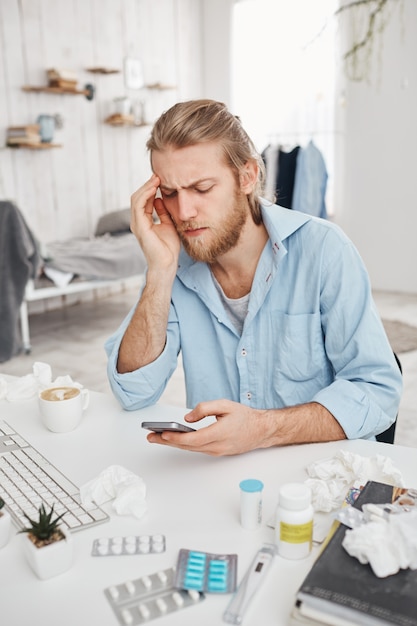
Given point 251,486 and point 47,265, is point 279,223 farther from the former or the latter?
point 47,265

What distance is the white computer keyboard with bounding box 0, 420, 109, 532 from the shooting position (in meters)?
0.89

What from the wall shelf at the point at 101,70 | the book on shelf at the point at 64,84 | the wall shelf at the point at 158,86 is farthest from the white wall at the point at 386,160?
the book on shelf at the point at 64,84

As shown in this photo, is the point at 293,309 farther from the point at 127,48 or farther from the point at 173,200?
the point at 127,48

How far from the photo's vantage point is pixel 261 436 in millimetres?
1068

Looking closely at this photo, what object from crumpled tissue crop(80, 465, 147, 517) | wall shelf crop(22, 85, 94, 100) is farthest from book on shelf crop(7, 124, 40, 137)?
crumpled tissue crop(80, 465, 147, 517)

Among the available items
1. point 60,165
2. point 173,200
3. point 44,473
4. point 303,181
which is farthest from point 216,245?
point 60,165

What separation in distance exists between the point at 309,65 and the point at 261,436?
16.2ft

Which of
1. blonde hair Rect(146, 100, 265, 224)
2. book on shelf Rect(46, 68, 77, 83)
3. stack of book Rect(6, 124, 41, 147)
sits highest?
book on shelf Rect(46, 68, 77, 83)

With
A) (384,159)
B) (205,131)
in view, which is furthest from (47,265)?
(384,159)

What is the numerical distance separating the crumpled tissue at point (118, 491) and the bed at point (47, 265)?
9.20ft

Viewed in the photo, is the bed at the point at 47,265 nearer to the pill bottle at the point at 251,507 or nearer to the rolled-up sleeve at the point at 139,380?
the rolled-up sleeve at the point at 139,380

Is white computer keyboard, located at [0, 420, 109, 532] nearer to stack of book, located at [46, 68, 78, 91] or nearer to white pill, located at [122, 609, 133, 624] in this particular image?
white pill, located at [122, 609, 133, 624]

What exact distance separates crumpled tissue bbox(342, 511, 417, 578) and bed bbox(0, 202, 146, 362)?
10.3 feet

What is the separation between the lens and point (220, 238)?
141 centimetres
